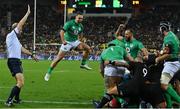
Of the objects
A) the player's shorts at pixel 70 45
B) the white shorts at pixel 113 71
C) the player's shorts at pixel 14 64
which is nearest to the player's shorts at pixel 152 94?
the white shorts at pixel 113 71

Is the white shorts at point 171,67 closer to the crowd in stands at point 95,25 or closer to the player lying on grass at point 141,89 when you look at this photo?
the player lying on grass at point 141,89

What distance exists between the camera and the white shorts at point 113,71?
539 inches

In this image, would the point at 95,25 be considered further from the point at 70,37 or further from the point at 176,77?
the point at 176,77

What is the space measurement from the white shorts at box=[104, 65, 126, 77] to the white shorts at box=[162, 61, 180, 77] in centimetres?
102

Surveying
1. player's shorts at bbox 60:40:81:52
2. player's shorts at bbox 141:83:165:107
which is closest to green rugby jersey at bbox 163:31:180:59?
player's shorts at bbox 141:83:165:107

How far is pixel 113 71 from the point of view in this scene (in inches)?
541

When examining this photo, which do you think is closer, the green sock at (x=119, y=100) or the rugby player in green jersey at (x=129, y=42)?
the green sock at (x=119, y=100)

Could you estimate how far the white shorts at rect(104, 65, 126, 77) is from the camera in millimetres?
13688

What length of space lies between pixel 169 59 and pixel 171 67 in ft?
0.71

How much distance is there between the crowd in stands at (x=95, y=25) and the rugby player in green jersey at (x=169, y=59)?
39.0 metres

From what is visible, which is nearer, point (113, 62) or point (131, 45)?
point (113, 62)

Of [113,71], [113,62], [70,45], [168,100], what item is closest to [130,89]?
[113,62]

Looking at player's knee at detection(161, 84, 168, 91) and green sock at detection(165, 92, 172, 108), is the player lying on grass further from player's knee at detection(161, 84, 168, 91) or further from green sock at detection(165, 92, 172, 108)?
green sock at detection(165, 92, 172, 108)

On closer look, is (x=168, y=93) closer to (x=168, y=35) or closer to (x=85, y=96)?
(x=168, y=35)
